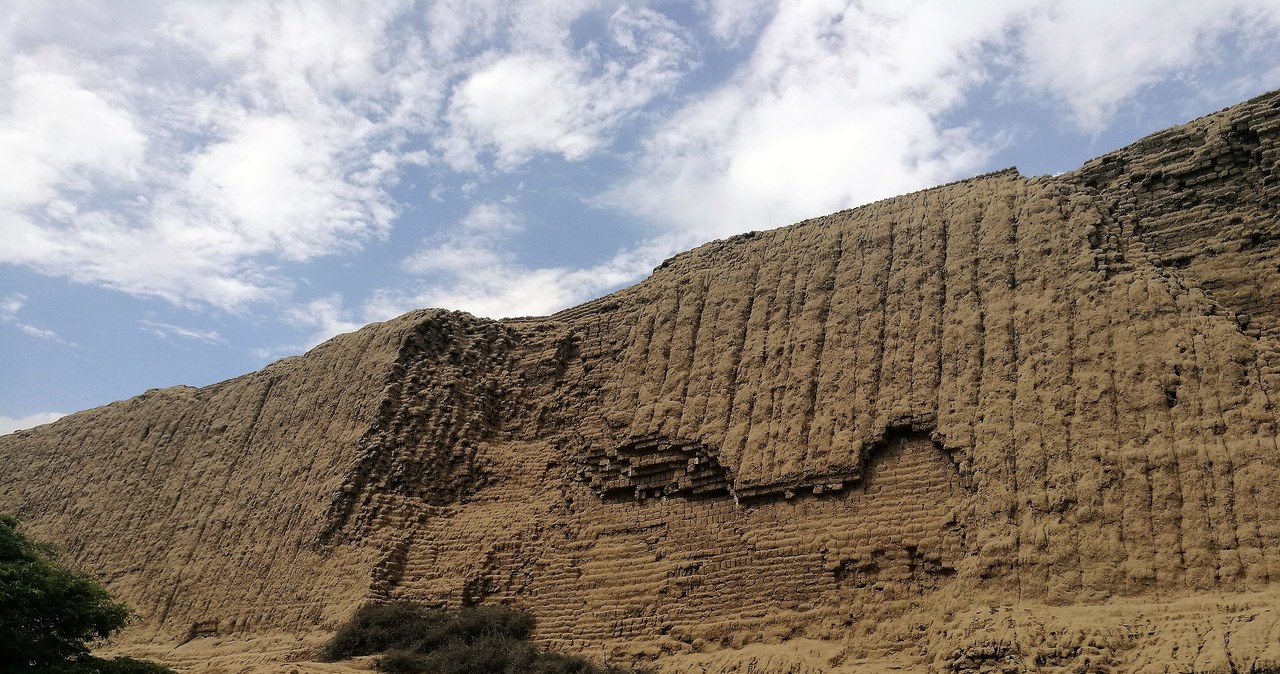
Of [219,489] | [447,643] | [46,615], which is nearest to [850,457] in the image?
[447,643]

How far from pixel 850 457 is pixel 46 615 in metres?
8.79

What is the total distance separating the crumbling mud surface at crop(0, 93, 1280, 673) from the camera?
33.7 feet

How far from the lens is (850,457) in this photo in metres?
12.7

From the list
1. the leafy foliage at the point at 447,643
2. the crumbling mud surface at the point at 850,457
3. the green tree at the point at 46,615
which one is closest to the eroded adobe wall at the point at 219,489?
the crumbling mud surface at the point at 850,457

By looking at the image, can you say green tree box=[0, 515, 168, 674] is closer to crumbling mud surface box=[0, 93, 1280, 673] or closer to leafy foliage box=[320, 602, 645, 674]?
leafy foliage box=[320, 602, 645, 674]

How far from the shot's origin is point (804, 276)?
15.2 metres

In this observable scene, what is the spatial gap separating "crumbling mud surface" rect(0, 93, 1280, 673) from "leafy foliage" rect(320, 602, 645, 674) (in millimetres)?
611

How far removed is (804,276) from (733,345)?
145 centimetres

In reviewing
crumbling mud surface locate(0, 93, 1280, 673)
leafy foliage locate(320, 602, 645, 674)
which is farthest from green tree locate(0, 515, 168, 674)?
crumbling mud surface locate(0, 93, 1280, 673)

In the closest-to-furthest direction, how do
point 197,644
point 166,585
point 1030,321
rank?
1. point 1030,321
2. point 197,644
3. point 166,585

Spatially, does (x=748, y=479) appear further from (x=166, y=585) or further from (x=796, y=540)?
(x=166, y=585)

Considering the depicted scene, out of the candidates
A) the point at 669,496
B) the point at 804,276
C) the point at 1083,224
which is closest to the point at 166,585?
the point at 669,496

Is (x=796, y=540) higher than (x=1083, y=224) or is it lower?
lower

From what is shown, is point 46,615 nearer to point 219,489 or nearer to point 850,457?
Result: point 850,457
